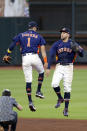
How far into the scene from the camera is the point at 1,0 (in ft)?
95.7

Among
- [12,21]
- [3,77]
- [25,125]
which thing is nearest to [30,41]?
[25,125]

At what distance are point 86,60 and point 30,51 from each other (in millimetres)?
14915

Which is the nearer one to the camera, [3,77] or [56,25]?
[3,77]

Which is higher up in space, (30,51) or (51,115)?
(30,51)

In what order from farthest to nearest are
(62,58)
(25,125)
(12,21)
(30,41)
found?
(12,21), (30,41), (62,58), (25,125)

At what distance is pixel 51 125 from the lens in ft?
38.6

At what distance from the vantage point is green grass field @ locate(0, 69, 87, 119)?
13.5m

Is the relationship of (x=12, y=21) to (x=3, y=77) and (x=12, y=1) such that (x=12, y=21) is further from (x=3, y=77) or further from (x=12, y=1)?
(x=3, y=77)

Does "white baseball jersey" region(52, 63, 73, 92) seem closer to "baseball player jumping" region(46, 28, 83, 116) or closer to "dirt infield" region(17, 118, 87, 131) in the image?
"baseball player jumping" region(46, 28, 83, 116)

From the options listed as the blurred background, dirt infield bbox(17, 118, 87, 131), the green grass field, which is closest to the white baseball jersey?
the green grass field

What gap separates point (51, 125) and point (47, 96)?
196 inches

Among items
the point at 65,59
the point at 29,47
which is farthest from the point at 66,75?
the point at 29,47

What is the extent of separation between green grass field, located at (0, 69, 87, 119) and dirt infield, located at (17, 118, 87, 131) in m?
0.66

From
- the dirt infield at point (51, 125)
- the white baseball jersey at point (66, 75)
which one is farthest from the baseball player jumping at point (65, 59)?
the dirt infield at point (51, 125)
